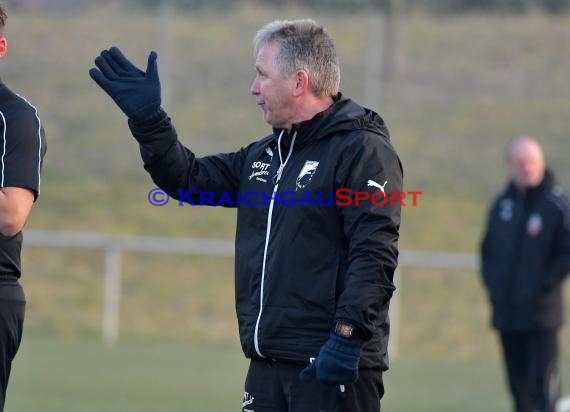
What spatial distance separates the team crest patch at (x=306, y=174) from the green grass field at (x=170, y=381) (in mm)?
5250

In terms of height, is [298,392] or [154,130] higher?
[154,130]

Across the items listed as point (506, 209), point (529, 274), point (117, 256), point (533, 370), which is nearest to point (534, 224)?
point (506, 209)

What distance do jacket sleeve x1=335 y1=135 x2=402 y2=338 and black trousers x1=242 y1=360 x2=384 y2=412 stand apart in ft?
0.91

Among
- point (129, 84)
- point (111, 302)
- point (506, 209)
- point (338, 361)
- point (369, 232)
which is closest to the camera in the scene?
point (338, 361)

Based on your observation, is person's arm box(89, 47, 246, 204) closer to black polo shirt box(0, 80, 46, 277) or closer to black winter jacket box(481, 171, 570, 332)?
black polo shirt box(0, 80, 46, 277)

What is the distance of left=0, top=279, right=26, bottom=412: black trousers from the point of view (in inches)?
195

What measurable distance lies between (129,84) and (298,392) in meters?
1.47

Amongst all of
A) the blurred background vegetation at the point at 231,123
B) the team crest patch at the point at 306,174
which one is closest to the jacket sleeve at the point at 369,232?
the team crest patch at the point at 306,174

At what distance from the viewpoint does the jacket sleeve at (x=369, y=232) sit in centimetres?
447

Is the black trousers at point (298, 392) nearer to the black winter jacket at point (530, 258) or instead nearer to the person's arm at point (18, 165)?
the person's arm at point (18, 165)

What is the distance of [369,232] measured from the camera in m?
4.53

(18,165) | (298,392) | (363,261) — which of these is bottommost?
(298,392)

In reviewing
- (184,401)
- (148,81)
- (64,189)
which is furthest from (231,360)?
(148,81)

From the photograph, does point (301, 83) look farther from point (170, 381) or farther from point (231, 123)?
point (231, 123)
